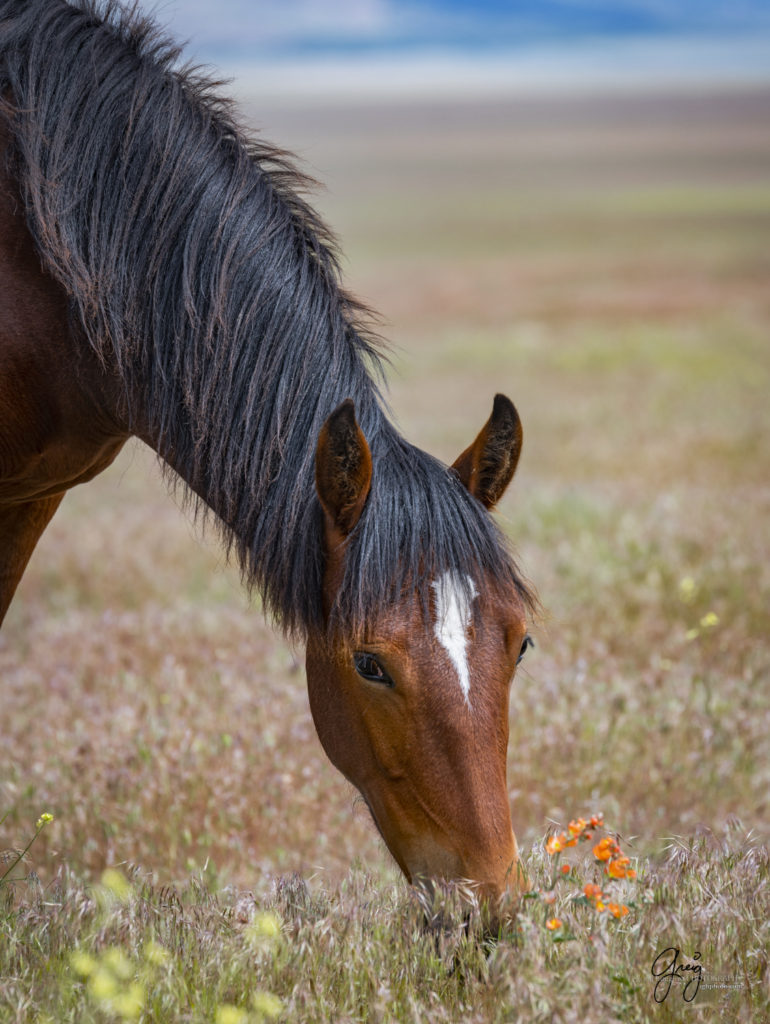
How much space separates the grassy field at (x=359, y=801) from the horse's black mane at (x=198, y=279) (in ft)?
1.69

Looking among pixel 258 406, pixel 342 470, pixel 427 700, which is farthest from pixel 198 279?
pixel 427 700

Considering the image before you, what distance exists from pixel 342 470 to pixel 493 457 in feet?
1.46

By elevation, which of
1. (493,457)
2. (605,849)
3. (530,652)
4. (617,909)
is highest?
(530,652)

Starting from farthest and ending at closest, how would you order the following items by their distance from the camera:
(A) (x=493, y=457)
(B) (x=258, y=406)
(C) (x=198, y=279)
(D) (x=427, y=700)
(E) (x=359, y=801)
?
(E) (x=359, y=801) → (C) (x=198, y=279) → (B) (x=258, y=406) → (A) (x=493, y=457) → (D) (x=427, y=700)

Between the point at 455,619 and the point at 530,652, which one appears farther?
the point at 530,652

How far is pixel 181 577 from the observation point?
7625 mm

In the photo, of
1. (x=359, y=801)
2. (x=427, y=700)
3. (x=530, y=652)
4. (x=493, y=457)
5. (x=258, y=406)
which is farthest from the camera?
(x=530, y=652)

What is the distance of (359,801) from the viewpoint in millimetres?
3373

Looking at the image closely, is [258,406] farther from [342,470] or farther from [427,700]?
[427,700]

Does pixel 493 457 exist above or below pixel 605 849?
above

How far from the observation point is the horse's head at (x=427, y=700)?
7.84ft

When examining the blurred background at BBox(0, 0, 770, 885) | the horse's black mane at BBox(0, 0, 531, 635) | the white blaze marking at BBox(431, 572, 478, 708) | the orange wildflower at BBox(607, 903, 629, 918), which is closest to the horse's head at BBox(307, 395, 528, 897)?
the white blaze marking at BBox(431, 572, 478, 708)

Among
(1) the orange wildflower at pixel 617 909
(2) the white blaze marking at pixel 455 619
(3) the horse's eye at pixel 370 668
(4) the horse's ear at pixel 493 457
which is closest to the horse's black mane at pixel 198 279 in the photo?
(4) the horse's ear at pixel 493 457

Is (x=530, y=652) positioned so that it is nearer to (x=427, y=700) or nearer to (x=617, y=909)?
(x=617, y=909)
